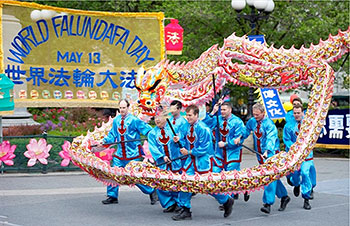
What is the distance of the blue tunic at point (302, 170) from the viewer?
1021 centimetres

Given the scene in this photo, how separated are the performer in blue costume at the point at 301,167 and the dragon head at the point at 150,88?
7.53 feet

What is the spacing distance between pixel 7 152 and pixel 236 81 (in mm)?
5612

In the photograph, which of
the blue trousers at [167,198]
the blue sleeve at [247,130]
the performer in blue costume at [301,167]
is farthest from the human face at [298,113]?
the blue trousers at [167,198]

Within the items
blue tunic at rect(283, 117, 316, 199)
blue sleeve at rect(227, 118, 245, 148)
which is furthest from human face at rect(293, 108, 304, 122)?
blue sleeve at rect(227, 118, 245, 148)

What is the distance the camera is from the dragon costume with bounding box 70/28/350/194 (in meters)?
8.98

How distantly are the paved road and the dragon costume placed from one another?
1.85 ft

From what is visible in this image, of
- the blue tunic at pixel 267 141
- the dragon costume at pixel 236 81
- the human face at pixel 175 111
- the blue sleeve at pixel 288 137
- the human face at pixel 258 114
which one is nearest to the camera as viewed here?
the dragon costume at pixel 236 81

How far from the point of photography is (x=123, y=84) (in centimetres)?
1644

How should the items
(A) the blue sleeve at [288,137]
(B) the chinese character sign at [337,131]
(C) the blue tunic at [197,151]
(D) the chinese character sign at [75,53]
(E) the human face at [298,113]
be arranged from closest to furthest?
(C) the blue tunic at [197,151] < (E) the human face at [298,113] < (A) the blue sleeve at [288,137] < (D) the chinese character sign at [75,53] < (B) the chinese character sign at [337,131]

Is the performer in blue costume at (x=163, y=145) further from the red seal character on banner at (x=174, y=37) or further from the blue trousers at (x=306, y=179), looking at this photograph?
the red seal character on banner at (x=174, y=37)

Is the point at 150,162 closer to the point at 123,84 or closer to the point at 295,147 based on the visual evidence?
the point at 295,147

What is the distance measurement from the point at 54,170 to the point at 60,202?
153 inches

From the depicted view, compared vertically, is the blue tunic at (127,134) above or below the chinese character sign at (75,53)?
below

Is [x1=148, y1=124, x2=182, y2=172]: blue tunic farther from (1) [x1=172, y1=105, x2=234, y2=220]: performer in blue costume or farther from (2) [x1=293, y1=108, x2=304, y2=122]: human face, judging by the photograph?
(2) [x1=293, y1=108, x2=304, y2=122]: human face
